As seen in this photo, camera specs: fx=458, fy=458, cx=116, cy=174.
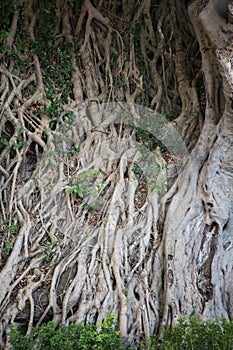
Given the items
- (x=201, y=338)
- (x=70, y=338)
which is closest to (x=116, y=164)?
(x=70, y=338)

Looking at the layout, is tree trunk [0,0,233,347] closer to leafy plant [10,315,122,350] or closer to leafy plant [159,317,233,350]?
leafy plant [10,315,122,350]

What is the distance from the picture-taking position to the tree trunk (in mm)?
3621

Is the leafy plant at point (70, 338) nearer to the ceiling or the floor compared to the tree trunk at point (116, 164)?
nearer to the floor

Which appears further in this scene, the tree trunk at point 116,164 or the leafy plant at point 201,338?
the tree trunk at point 116,164

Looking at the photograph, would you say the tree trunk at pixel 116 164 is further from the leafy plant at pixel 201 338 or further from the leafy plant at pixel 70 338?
the leafy plant at pixel 201 338

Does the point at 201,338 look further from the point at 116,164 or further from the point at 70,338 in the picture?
the point at 116,164

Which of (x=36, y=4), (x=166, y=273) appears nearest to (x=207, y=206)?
(x=166, y=273)

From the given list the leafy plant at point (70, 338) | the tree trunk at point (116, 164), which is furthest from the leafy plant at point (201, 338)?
the tree trunk at point (116, 164)

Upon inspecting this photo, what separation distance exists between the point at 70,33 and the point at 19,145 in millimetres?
1424

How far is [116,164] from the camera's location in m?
4.32

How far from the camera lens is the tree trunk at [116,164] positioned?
11.9 feet

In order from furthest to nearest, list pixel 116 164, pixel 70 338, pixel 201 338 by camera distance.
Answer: pixel 116 164
pixel 70 338
pixel 201 338

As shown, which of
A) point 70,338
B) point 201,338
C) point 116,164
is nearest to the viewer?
point 201,338

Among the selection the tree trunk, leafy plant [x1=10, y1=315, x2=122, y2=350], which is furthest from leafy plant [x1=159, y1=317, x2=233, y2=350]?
the tree trunk
